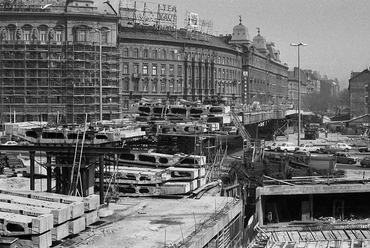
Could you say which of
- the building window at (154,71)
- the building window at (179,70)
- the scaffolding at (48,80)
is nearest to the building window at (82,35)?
the scaffolding at (48,80)

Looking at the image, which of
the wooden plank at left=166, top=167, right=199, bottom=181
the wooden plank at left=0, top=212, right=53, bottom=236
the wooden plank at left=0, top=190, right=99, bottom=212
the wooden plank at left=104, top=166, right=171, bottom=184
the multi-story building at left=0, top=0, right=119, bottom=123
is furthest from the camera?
the multi-story building at left=0, top=0, right=119, bottom=123

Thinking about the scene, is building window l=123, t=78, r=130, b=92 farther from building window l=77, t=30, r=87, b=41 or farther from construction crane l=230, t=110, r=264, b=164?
construction crane l=230, t=110, r=264, b=164

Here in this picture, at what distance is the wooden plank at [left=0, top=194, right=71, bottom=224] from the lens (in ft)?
63.7

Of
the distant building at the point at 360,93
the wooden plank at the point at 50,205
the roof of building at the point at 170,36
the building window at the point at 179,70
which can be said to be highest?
the roof of building at the point at 170,36

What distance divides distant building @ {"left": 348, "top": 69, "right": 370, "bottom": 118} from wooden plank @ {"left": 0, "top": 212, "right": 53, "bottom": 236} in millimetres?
97651

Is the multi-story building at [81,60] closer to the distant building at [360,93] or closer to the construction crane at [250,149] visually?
the construction crane at [250,149]

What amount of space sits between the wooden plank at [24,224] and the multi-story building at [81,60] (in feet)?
139

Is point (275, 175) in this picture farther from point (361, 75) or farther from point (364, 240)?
point (361, 75)

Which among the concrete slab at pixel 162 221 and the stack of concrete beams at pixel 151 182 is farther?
the stack of concrete beams at pixel 151 182

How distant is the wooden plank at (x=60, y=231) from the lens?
19.4 meters

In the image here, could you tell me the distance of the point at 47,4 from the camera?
7212cm

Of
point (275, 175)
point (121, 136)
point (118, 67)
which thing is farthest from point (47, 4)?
point (121, 136)

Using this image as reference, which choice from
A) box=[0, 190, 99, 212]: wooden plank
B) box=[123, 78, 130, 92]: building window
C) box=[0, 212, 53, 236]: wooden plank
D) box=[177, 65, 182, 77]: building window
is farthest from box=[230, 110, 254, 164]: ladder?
box=[177, 65, 182, 77]: building window

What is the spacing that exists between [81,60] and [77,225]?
49.9m
